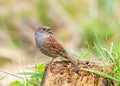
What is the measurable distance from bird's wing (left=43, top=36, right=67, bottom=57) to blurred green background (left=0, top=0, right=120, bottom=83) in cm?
710

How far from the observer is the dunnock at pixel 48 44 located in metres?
6.94

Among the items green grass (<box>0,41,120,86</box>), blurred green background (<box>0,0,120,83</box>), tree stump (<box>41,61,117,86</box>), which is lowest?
tree stump (<box>41,61,117,86</box>)

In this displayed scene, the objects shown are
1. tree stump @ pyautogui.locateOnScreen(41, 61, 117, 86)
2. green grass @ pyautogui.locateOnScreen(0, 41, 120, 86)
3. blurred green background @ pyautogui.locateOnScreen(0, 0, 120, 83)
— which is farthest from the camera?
blurred green background @ pyautogui.locateOnScreen(0, 0, 120, 83)

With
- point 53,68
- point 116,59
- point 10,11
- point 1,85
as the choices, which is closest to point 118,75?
point 116,59

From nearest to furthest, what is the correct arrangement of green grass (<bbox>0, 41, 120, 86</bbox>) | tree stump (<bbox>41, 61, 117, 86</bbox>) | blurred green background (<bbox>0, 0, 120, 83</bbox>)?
tree stump (<bbox>41, 61, 117, 86</bbox>), green grass (<bbox>0, 41, 120, 86</bbox>), blurred green background (<bbox>0, 0, 120, 83</bbox>)

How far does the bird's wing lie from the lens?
274 inches

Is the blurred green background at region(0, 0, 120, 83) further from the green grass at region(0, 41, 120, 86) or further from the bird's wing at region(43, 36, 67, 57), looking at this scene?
the bird's wing at region(43, 36, 67, 57)

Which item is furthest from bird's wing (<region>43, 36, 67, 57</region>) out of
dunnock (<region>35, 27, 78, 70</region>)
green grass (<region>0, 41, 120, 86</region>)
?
green grass (<region>0, 41, 120, 86</region>)

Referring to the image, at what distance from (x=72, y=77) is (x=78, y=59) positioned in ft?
0.86

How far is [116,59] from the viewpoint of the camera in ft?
23.6

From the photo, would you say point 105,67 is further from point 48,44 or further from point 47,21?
point 47,21

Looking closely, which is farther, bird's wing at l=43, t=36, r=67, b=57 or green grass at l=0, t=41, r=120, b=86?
green grass at l=0, t=41, r=120, b=86

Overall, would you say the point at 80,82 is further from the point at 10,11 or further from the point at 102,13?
the point at 10,11

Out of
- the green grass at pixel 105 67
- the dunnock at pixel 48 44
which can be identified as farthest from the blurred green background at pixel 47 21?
the dunnock at pixel 48 44
